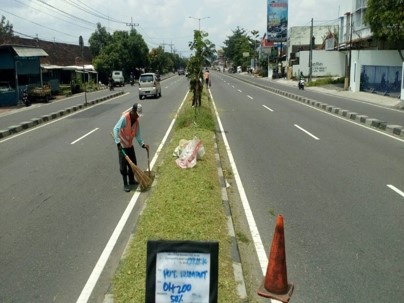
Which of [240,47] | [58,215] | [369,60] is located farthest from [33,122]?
[240,47]

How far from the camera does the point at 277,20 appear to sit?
7756cm

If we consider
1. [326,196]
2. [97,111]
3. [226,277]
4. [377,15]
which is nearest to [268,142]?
[326,196]

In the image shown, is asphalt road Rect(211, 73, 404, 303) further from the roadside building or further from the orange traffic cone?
the roadside building

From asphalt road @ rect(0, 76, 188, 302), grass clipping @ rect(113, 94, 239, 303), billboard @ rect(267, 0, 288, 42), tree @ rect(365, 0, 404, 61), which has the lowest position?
asphalt road @ rect(0, 76, 188, 302)

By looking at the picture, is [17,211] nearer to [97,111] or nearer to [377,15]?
[97,111]

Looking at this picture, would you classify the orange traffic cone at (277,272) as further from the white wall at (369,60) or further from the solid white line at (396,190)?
the white wall at (369,60)

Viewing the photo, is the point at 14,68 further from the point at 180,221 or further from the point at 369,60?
the point at 180,221

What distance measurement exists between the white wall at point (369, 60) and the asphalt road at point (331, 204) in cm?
1861

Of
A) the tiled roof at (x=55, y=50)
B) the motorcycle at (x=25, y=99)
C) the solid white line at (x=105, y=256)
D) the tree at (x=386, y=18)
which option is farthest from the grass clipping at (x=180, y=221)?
the tiled roof at (x=55, y=50)

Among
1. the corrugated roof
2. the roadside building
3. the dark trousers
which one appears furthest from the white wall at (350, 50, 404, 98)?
the roadside building

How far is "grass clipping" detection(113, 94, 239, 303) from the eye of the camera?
189 inches

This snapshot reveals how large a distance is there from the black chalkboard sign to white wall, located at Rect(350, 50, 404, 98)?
29.1m

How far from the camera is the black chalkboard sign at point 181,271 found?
11.7ft

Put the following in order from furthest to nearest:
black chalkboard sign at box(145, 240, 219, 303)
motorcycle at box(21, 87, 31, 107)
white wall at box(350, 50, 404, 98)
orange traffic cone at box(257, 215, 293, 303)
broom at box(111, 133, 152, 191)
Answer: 1. white wall at box(350, 50, 404, 98)
2. motorcycle at box(21, 87, 31, 107)
3. broom at box(111, 133, 152, 191)
4. orange traffic cone at box(257, 215, 293, 303)
5. black chalkboard sign at box(145, 240, 219, 303)
